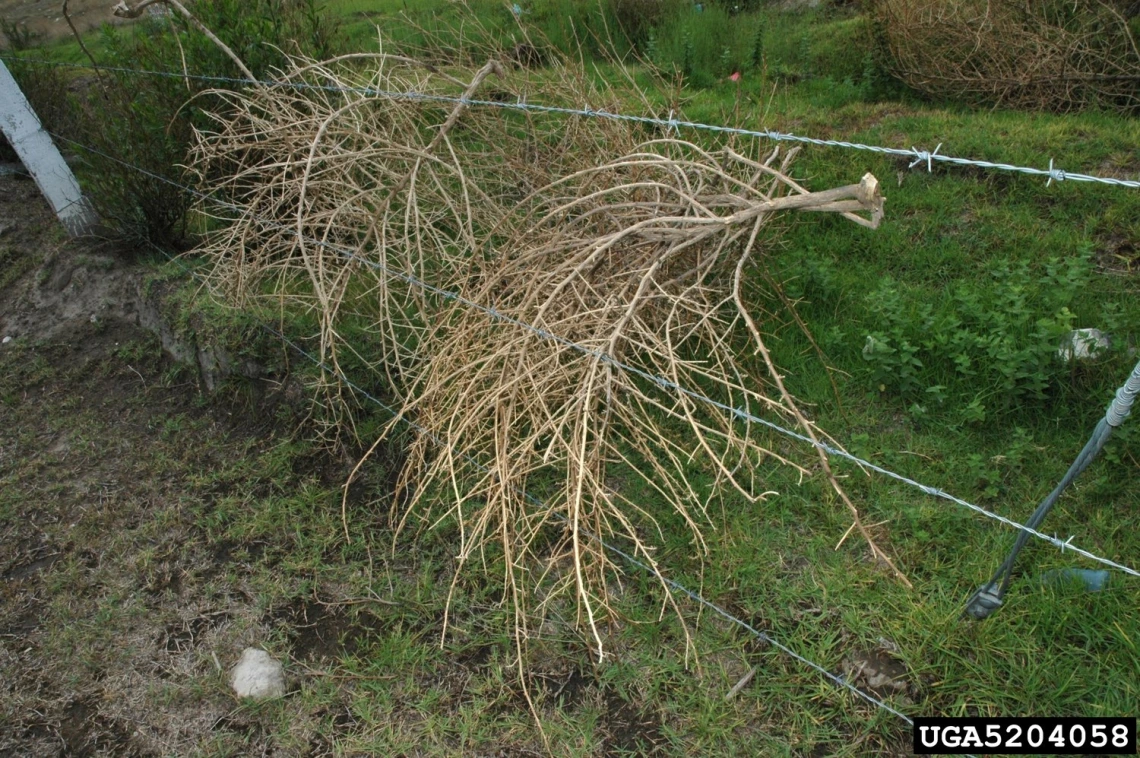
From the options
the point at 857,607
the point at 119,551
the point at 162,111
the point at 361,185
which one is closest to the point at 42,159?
the point at 162,111

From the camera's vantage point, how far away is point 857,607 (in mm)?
2320

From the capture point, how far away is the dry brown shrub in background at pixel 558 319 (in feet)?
7.65

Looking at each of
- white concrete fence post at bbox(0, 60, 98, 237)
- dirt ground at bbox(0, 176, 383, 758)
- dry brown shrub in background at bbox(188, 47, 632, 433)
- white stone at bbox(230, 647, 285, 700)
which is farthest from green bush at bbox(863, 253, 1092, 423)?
white concrete fence post at bbox(0, 60, 98, 237)

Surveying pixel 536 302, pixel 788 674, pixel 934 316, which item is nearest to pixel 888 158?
pixel 934 316

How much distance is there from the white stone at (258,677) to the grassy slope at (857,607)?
0.26m

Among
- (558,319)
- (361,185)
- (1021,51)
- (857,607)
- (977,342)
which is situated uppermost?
(361,185)

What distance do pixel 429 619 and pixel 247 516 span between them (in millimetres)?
941

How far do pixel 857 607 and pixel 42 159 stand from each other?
4888 millimetres

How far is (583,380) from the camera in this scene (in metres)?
2.34

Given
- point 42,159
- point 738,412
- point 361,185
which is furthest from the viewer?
point 42,159

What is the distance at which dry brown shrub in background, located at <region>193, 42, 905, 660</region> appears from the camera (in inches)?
91.8

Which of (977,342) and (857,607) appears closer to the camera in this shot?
(857,607)

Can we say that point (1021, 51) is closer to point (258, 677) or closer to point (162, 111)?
point (162, 111)

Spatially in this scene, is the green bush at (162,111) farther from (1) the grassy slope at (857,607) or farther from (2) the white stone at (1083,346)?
(2) the white stone at (1083,346)
